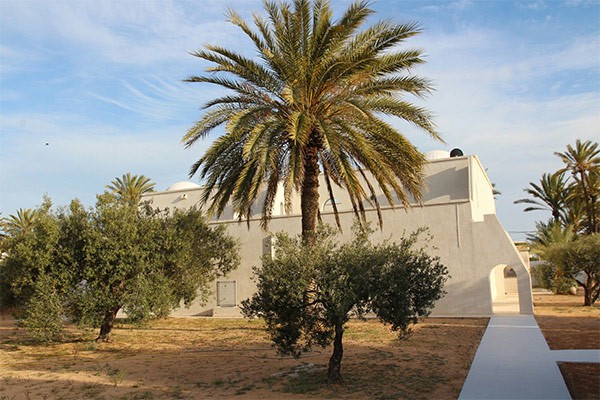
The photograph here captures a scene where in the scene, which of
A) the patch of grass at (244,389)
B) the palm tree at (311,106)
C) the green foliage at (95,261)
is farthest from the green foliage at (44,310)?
the patch of grass at (244,389)

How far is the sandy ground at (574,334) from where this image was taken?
28.1 ft

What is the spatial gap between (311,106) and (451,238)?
12.0 metres

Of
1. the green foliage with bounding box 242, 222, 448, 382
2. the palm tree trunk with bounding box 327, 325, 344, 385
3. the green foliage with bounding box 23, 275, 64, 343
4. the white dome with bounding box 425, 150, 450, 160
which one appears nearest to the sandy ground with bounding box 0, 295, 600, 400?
the palm tree trunk with bounding box 327, 325, 344, 385

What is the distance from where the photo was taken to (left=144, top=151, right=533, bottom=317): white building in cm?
2156

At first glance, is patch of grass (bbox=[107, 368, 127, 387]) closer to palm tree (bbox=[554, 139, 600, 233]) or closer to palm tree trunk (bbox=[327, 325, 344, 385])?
palm tree trunk (bbox=[327, 325, 344, 385])

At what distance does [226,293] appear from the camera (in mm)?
26312

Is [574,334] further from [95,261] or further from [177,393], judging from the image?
[95,261]

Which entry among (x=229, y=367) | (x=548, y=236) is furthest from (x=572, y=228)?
(x=229, y=367)

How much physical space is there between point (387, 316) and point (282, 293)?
194cm

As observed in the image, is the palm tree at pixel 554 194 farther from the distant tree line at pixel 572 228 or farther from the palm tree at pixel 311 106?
the palm tree at pixel 311 106

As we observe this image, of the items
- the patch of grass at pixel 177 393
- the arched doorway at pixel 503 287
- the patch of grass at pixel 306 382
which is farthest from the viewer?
the arched doorway at pixel 503 287

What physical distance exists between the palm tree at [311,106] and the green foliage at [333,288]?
2.92 m

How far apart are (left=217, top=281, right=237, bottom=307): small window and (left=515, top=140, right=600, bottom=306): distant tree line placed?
16.2 metres

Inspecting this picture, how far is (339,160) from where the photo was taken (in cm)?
1237
